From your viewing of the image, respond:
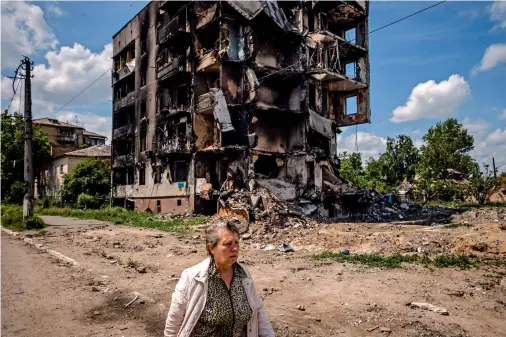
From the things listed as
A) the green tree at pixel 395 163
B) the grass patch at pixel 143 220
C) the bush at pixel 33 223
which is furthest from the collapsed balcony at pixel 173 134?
the green tree at pixel 395 163

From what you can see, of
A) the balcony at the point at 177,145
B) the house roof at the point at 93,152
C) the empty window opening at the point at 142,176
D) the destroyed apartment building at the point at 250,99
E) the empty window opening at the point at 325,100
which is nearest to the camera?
the destroyed apartment building at the point at 250,99

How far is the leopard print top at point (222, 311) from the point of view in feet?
9.27

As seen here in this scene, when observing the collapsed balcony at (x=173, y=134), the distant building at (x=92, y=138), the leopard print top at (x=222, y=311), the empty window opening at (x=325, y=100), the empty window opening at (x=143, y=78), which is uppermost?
the empty window opening at (x=143, y=78)

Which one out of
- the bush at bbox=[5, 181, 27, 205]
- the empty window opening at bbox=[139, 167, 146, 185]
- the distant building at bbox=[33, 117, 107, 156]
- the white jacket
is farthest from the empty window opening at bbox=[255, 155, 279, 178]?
the distant building at bbox=[33, 117, 107, 156]

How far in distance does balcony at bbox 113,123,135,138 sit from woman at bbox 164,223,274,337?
34192 mm

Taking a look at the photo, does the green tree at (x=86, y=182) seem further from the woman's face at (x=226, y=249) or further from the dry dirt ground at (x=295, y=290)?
the woman's face at (x=226, y=249)

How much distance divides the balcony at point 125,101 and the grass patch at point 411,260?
30.9 metres

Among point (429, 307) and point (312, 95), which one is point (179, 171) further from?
Result: point (429, 307)

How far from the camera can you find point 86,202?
3597cm

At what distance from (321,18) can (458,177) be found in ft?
95.6

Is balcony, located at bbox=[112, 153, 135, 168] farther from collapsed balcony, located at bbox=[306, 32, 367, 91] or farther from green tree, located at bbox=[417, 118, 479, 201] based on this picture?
green tree, located at bbox=[417, 118, 479, 201]

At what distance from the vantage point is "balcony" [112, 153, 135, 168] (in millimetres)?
34819

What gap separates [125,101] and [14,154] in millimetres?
17687

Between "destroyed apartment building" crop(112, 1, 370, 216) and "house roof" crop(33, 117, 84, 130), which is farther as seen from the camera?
"house roof" crop(33, 117, 84, 130)
